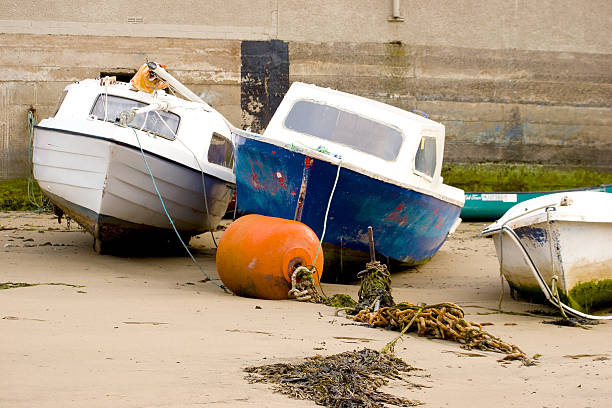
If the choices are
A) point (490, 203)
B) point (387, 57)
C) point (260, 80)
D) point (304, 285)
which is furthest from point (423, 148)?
point (387, 57)

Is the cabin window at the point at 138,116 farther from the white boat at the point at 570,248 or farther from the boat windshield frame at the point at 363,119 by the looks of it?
the white boat at the point at 570,248

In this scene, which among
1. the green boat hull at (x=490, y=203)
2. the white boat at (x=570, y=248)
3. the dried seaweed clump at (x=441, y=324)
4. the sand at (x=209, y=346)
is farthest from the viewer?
the green boat hull at (x=490, y=203)

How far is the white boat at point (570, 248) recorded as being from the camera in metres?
5.36

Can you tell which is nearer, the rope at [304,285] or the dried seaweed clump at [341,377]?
the dried seaweed clump at [341,377]

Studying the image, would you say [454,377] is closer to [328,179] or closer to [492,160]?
[328,179]

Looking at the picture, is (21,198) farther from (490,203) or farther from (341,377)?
(341,377)

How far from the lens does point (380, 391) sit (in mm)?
3082

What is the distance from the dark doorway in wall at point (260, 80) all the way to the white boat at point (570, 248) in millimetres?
8190

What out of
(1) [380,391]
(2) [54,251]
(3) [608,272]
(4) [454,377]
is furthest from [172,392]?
(2) [54,251]

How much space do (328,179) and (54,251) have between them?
359 cm

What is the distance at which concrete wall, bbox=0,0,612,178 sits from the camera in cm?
1280

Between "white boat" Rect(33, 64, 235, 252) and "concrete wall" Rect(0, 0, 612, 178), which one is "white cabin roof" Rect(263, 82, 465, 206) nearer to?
"white boat" Rect(33, 64, 235, 252)

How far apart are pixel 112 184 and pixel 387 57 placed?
7574 millimetres

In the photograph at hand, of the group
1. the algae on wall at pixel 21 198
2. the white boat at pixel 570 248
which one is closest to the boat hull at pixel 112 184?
the white boat at pixel 570 248
